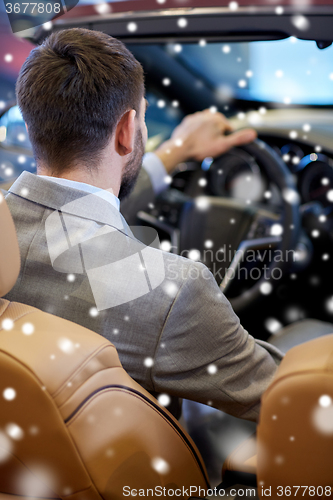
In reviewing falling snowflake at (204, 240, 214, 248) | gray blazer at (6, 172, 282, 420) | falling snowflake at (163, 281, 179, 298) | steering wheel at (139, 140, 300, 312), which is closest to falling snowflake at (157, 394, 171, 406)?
gray blazer at (6, 172, 282, 420)

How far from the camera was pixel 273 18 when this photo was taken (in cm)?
120

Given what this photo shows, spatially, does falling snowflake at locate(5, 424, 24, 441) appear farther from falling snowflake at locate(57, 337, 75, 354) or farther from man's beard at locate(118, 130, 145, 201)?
man's beard at locate(118, 130, 145, 201)

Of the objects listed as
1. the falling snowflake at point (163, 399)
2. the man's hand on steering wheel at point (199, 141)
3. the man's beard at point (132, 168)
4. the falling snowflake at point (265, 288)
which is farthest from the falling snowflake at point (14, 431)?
the man's hand on steering wheel at point (199, 141)

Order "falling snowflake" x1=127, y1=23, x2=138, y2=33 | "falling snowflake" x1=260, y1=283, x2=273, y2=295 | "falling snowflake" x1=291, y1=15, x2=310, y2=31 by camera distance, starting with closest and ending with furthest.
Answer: "falling snowflake" x1=291, y1=15, x2=310, y2=31
"falling snowflake" x1=127, y1=23, x2=138, y2=33
"falling snowflake" x1=260, y1=283, x2=273, y2=295

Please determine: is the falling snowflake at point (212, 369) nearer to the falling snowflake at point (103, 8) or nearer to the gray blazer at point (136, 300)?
the gray blazer at point (136, 300)

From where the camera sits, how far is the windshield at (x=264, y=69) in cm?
158

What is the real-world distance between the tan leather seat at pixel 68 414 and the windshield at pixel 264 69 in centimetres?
117

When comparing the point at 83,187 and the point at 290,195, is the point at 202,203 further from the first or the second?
the point at 83,187

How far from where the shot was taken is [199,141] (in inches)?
67.0

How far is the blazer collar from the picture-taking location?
81cm

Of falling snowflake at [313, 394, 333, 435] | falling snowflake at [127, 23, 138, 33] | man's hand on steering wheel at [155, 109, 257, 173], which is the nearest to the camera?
falling snowflake at [313, 394, 333, 435]

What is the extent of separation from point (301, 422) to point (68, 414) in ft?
0.94

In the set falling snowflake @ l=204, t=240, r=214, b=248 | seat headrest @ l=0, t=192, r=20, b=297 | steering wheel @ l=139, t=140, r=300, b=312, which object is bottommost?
falling snowflake @ l=204, t=240, r=214, b=248

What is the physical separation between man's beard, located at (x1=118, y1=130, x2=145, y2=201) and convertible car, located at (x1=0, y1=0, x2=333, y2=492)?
1.65ft
